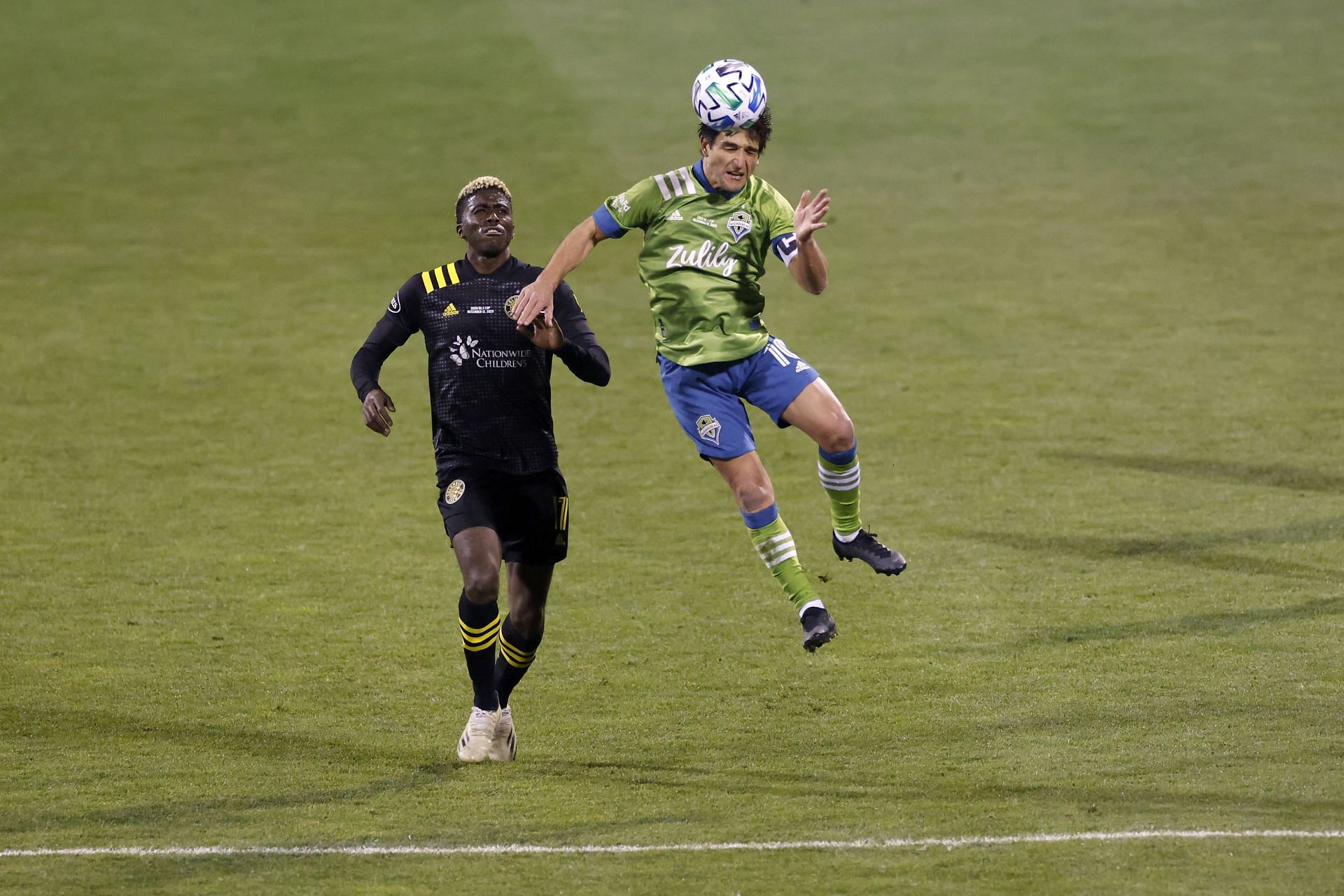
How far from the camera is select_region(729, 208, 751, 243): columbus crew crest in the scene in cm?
A: 766

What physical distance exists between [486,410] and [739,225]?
1.42 metres

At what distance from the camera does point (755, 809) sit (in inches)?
277

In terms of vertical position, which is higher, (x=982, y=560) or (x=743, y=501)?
(x=743, y=501)

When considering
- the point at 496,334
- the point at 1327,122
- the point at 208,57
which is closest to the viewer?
the point at 496,334

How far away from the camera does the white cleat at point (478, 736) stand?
7738 mm

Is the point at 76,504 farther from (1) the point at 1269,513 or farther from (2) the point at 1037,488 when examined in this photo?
(1) the point at 1269,513

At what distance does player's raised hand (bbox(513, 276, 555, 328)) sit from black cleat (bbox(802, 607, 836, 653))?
Result: 1720 mm

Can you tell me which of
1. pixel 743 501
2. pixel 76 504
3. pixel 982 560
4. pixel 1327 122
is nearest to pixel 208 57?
pixel 76 504

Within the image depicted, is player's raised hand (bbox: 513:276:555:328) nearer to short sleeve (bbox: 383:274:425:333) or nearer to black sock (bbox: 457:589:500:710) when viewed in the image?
short sleeve (bbox: 383:274:425:333)

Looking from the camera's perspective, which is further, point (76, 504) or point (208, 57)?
point (208, 57)

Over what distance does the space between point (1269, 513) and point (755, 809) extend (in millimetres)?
6272

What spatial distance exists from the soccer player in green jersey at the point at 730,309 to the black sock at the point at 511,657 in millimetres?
1226

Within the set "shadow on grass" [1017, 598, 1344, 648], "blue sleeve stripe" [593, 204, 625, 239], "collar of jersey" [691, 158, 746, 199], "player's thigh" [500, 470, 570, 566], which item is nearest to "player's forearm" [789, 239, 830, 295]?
"collar of jersey" [691, 158, 746, 199]

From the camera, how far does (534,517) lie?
307 inches
